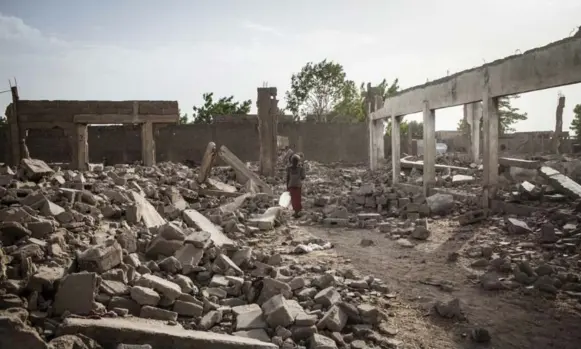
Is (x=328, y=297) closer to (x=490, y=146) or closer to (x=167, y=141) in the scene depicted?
(x=490, y=146)

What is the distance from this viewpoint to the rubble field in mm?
3256

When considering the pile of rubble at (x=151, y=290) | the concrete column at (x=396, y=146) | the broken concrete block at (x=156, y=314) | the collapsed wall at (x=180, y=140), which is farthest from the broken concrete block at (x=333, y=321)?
the collapsed wall at (x=180, y=140)

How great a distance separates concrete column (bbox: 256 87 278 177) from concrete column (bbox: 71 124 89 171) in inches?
264

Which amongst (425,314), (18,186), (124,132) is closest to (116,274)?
(425,314)

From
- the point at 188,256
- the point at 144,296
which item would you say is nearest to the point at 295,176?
the point at 188,256

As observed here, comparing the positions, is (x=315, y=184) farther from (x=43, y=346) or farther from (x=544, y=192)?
(x=43, y=346)

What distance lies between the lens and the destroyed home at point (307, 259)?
3.32 m

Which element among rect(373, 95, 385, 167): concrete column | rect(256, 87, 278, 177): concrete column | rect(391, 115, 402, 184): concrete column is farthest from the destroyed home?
rect(373, 95, 385, 167): concrete column

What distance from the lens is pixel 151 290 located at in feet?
11.9

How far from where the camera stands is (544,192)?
8.32 m

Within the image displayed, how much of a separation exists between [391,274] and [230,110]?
89.3 feet

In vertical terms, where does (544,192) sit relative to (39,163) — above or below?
below

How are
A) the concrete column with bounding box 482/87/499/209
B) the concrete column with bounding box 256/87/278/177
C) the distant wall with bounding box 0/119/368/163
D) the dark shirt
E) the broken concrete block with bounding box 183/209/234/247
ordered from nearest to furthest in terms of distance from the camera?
1. the broken concrete block with bounding box 183/209/234/247
2. the concrete column with bounding box 482/87/499/209
3. the dark shirt
4. the concrete column with bounding box 256/87/278/177
5. the distant wall with bounding box 0/119/368/163

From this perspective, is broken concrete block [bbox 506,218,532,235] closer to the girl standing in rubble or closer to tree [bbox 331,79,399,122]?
the girl standing in rubble
